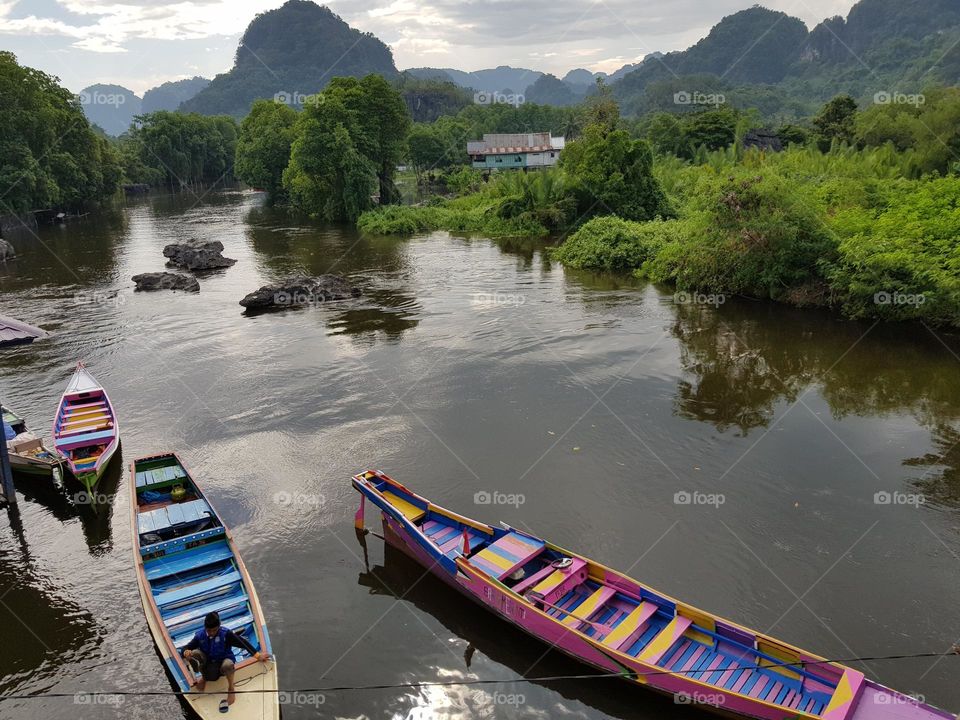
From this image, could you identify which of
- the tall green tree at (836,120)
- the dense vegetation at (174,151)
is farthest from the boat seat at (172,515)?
the dense vegetation at (174,151)

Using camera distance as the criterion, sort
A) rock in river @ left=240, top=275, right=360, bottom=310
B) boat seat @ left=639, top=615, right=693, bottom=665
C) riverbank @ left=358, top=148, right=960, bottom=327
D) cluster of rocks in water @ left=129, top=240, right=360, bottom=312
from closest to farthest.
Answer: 1. boat seat @ left=639, top=615, right=693, bottom=665
2. riverbank @ left=358, top=148, right=960, bottom=327
3. rock in river @ left=240, top=275, right=360, bottom=310
4. cluster of rocks in water @ left=129, top=240, right=360, bottom=312

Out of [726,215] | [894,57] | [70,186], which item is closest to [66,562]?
[726,215]

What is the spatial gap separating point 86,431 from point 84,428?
1.17 ft

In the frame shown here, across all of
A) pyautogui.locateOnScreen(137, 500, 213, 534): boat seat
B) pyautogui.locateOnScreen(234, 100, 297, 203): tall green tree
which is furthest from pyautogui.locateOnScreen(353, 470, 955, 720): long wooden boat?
pyautogui.locateOnScreen(234, 100, 297, 203): tall green tree

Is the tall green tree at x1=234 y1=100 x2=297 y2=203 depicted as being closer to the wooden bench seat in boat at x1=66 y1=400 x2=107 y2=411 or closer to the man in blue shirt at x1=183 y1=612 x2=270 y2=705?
the wooden bench seat in boat at x1=66 y1=400 x2=107 y2=411

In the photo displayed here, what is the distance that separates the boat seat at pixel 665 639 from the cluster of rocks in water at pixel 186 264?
32600 millimetres

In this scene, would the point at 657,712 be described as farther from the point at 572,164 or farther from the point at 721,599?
the point at 572,164

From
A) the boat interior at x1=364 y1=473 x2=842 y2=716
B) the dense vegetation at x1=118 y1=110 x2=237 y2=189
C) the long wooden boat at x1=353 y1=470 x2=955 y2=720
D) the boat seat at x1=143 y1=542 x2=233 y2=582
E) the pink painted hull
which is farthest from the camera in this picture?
the dense vegetation at x1=118 y1=110 x2=237 y2=189

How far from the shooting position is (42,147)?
2413 inches

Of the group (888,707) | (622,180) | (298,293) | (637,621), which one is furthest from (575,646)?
(622,180)

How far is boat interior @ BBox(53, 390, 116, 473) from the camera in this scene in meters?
16.5

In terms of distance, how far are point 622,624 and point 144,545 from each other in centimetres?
894

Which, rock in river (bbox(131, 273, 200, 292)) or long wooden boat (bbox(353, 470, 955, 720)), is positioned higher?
rock in river (bbox(131, 273, 200, 292))

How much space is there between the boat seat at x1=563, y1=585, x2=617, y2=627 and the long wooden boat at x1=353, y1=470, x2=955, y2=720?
0.02 metres
